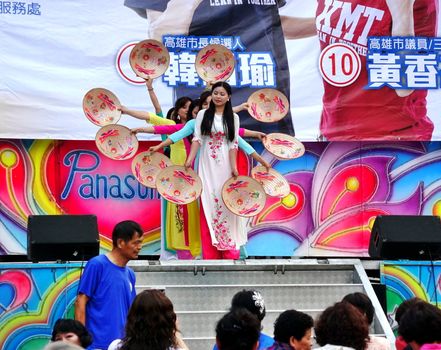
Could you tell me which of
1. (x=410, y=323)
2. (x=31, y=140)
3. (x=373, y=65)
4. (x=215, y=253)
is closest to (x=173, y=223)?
→ (x=215, y=253)

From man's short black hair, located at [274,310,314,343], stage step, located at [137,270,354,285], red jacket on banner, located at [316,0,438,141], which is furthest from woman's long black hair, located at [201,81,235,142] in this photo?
man's short black hair, located at [274,310,314,343]

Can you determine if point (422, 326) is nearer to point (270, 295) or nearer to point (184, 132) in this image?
point (270, 295)

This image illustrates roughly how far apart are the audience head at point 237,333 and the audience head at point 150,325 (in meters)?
0.30

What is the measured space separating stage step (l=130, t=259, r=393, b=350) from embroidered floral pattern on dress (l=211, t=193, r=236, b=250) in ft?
1.45

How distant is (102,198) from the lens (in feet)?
35.9

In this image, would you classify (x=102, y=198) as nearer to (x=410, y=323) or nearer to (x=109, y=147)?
(x=109, y=147)

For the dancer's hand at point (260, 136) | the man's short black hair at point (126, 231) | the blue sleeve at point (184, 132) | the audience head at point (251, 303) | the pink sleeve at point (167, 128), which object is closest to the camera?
the audience head at point (251, 303)

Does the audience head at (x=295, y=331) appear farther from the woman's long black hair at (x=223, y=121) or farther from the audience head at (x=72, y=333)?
the woman's long black hair at (x=223, y=121)

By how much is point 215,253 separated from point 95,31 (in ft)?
7.69

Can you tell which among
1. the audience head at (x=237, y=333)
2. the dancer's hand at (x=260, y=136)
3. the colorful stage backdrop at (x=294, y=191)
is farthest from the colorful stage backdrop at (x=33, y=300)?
the audience head at (x=237, y=333)

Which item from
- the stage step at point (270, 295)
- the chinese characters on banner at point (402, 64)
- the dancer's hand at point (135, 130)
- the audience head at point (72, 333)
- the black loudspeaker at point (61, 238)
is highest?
the chinese characters on banner at point (402, 64)

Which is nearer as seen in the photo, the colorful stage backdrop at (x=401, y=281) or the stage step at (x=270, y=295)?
the stage step at (x=270, y=295)

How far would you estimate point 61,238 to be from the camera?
28.4 ft

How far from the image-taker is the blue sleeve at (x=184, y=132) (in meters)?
9.47
